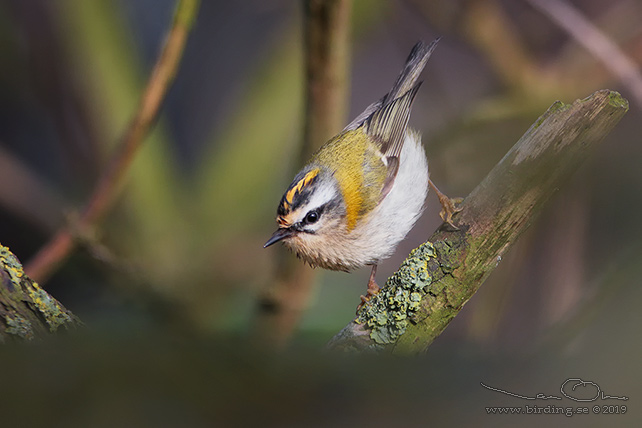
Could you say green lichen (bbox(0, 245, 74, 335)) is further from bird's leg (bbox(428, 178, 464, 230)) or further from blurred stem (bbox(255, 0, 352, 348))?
bird's leg (bbox(428, 178, 464, 230))

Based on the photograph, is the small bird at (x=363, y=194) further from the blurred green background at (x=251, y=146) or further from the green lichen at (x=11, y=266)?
the green lichen at (x=11, y=266)

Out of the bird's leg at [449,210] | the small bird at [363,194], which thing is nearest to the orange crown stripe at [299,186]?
the small bird at [363,194]

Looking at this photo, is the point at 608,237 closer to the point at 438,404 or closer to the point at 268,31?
the point at 438,404

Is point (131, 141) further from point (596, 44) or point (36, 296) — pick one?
point (596, 44)

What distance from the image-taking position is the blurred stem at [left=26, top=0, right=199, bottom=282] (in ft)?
5.77

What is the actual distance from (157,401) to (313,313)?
2366 millimetres

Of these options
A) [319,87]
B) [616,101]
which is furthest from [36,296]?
[616,101]

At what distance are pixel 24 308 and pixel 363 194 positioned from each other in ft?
3.33

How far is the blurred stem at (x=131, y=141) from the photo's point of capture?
1.76 meters

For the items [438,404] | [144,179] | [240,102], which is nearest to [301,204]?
[438,404]

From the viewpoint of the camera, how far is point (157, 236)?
2914 mm

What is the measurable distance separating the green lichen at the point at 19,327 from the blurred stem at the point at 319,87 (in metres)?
0.53

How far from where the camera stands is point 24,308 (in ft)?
3.25
